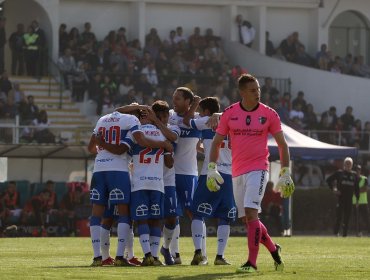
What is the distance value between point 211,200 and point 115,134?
5.22 ft

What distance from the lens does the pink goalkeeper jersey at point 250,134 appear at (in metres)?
15.6

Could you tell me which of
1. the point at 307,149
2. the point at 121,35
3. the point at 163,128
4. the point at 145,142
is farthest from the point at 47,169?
the point at 145,142

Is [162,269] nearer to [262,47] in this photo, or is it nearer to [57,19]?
[57,19]

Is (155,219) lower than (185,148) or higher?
lower

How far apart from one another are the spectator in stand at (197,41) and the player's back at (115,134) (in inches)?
1118

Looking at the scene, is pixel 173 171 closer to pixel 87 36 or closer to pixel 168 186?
pixel 168 186

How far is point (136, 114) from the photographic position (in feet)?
57.6

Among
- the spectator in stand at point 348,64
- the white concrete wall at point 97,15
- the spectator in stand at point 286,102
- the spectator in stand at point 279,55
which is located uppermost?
the white concrete wall at point 97,15

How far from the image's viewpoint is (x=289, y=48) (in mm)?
48406

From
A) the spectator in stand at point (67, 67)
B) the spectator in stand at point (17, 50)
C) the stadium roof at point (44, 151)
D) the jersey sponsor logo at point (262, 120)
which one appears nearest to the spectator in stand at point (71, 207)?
the stadium roof at point (44, 151)

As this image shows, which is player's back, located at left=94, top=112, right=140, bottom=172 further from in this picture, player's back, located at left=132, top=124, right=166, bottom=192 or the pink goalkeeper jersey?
the pink goalkeeper jersey

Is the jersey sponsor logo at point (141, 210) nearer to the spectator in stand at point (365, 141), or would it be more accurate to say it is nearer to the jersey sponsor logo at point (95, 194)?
the jersey sponsor logo at point (95, 194)

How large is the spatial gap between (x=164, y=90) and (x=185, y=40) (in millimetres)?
4590

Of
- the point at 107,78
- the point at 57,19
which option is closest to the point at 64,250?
the point at 107,78
